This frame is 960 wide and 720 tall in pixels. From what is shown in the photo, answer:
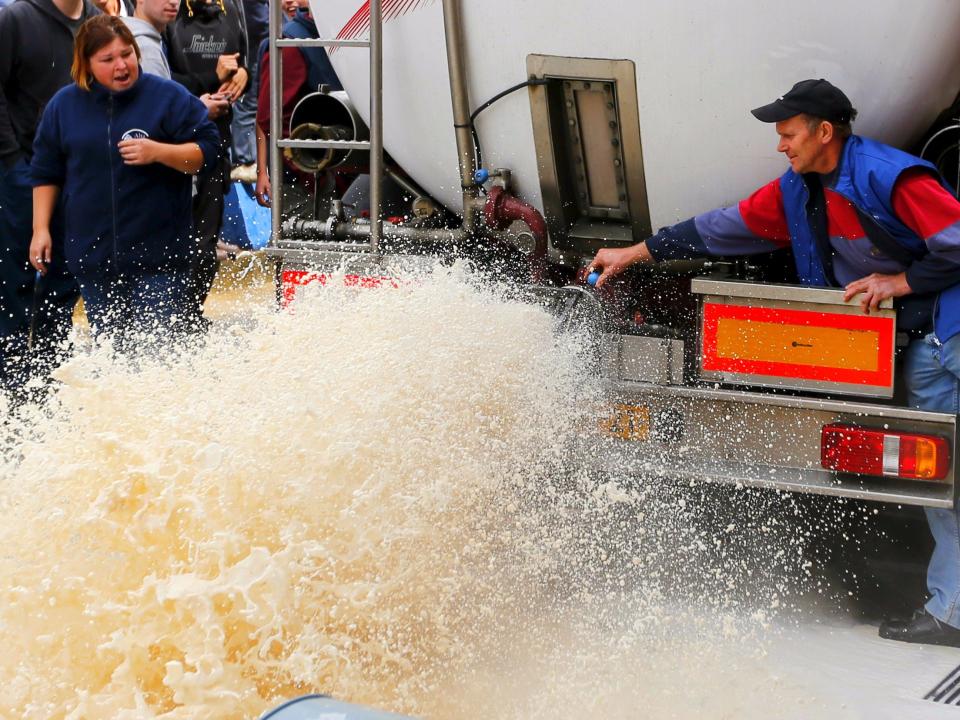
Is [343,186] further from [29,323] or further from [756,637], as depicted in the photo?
[756,637]

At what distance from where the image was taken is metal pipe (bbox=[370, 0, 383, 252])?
360cm

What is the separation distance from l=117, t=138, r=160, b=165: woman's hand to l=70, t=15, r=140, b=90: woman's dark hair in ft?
0.99

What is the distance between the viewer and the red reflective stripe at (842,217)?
314 centimetres

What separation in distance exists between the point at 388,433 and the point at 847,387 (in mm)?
1225

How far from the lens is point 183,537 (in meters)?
2.69

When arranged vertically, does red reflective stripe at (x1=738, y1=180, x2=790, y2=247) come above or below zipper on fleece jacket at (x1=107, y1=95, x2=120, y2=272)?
below

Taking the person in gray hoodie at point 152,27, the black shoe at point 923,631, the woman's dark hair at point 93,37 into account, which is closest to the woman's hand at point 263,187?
the person in gray hoodie at point 152,27

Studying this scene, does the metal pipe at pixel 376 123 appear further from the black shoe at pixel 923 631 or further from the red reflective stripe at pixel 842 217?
the black shoe at pixel 923 631

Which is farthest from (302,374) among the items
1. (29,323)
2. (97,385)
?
(29,323)

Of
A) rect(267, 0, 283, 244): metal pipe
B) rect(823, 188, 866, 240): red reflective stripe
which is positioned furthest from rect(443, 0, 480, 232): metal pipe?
rect(823, 188, 866, 240): red reflective stripe

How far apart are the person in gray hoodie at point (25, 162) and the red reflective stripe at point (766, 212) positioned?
10.6 ft

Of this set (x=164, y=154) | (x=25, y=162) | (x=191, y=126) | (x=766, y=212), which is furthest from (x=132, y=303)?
(x=766, y=212)

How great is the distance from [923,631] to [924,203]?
1211 mm

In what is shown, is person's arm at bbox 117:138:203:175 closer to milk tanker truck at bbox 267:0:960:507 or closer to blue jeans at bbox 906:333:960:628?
milk tanker truck at bbox 267:0:960:507
